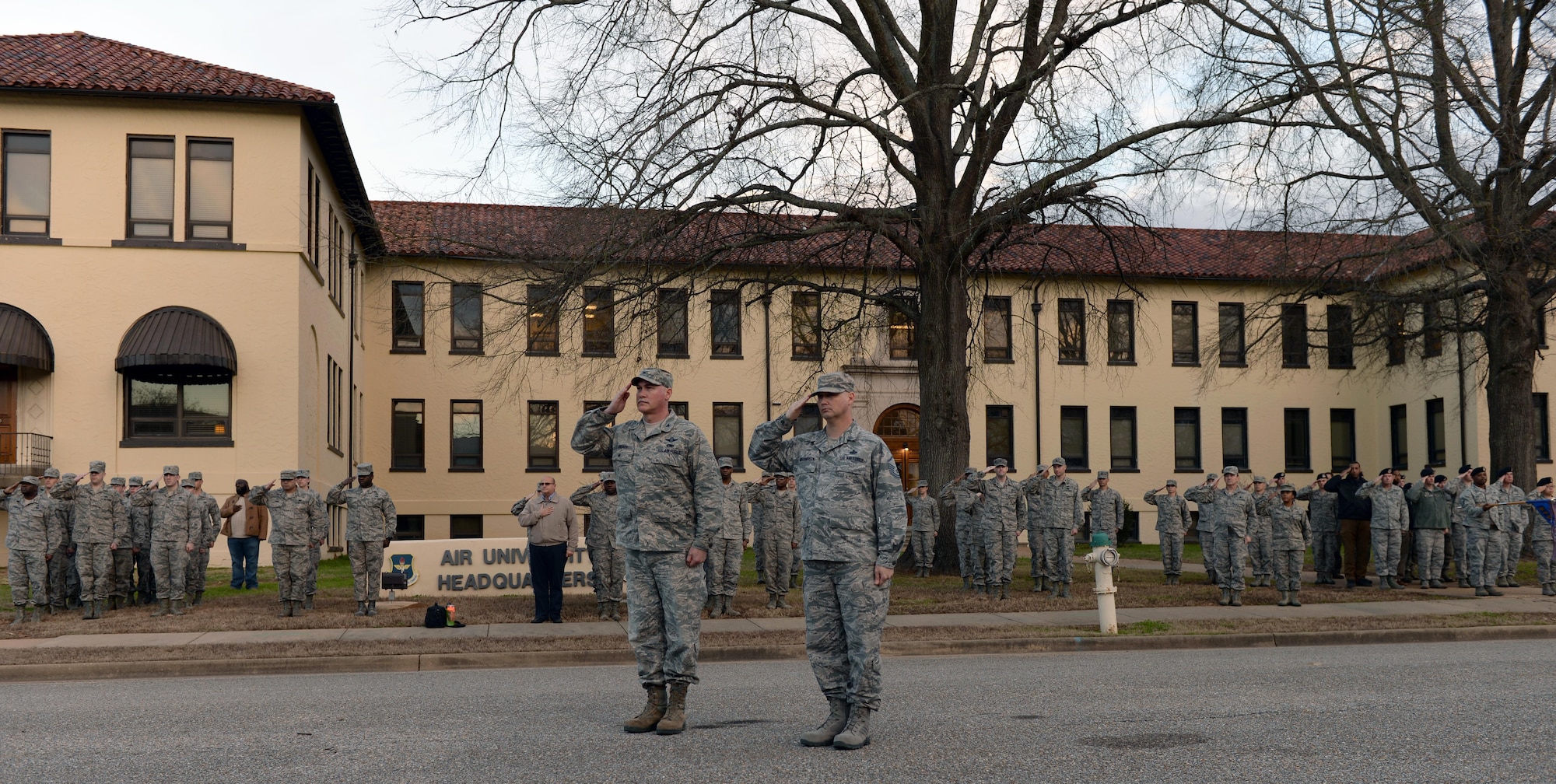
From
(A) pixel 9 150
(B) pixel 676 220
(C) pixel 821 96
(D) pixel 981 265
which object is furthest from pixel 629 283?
(A) pixel 9 150

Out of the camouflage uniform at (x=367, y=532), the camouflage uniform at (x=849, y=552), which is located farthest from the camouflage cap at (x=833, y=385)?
the camouflage uniform at (x=367, y=532)

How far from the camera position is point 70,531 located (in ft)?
57.3

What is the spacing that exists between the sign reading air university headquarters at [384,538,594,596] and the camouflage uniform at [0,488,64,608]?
429 cm

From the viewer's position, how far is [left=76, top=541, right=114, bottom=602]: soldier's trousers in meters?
16.9

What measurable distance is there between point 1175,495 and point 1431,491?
4455mm

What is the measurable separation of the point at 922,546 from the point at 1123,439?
20849mm

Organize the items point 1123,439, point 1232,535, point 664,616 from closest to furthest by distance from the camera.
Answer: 1. point 664,616
2. point 1232,535
3. point 1123,439

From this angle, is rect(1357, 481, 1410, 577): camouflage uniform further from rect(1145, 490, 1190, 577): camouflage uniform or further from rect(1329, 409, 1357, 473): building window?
rect(1329, 409, 1357, 473): building window

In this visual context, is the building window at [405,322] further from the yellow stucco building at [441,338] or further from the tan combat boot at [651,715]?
the tan combat boot at [651,715]

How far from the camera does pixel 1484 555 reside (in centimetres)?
1997

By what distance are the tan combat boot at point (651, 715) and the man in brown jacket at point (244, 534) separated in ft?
50.5

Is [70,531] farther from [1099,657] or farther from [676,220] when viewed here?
[1099,657]

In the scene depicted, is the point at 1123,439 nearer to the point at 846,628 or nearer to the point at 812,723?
the point at 812,723

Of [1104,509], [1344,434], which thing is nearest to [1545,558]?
[1104,509]
